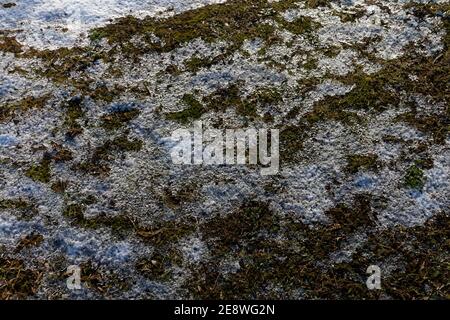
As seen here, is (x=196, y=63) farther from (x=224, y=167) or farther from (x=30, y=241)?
(x=30, y=241)

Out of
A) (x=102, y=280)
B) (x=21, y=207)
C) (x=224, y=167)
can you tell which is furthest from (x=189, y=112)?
(x=102, y=280)

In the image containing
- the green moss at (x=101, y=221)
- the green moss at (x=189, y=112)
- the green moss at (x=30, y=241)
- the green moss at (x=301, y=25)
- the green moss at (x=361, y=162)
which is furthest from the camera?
the green moss at (x=301, y=25)

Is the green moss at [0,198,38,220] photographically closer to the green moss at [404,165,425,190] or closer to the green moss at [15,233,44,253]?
the green moss at [15,233,44,253]

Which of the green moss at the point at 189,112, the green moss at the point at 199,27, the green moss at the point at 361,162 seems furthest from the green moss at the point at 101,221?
the green moss at the point at 199,27

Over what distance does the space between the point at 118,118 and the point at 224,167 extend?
3053 millimetres

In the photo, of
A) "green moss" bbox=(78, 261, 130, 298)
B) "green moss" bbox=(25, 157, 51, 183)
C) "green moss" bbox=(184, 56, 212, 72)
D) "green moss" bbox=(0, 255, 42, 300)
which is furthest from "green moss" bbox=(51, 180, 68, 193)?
"green moss" bbox=(184, 56, 212, 72)

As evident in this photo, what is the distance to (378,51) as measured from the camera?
13.7 metres

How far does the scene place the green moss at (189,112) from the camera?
1237cm

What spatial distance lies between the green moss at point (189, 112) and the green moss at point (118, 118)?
894 millimetres

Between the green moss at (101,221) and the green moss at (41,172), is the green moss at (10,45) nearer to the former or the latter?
the green moss at (41,172)
